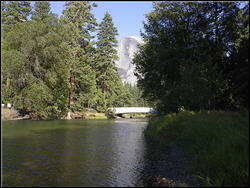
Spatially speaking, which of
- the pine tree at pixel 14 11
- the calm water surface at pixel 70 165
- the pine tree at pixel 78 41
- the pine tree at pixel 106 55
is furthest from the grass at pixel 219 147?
the pine tree at pixel 14 11

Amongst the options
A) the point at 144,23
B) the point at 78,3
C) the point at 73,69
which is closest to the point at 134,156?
the point at 144,23

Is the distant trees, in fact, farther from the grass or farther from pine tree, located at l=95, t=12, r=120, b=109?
pine tree, located at l=95, t=12, r=120, b=109

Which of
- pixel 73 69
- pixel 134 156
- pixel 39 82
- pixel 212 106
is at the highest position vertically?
pixel 73 69

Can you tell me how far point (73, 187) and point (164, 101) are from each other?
1774 centimetres

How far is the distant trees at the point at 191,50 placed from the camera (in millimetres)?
21656

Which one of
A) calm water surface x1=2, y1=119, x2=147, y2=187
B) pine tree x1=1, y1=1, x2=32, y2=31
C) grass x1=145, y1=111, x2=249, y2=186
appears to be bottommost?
calm water surface x1=2, y1=119, x2=147, y2=187

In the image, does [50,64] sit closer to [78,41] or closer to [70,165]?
[78,41]

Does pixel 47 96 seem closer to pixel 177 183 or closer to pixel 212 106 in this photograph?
pixel 212 106

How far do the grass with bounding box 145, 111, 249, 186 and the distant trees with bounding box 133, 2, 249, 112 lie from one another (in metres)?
6.03

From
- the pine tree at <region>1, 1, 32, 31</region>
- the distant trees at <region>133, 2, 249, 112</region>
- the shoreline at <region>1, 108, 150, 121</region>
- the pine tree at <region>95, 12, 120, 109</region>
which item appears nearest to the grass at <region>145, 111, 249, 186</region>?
the distant trees at <region>133, 2, 249, 112</region>

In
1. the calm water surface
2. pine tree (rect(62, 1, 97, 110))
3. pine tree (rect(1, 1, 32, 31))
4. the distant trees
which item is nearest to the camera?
the calm water surface

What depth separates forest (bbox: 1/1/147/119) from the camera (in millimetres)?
43344

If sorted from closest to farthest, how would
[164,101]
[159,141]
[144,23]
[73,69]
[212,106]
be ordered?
[159,141] < [212,106] < [164,101] < [144,23] < [73,69]

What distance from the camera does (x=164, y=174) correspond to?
10.5 metres
